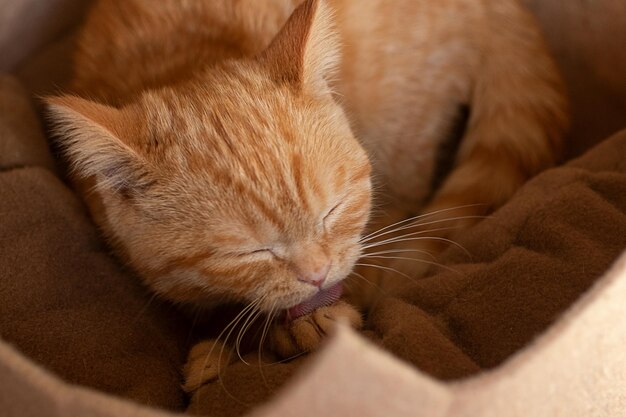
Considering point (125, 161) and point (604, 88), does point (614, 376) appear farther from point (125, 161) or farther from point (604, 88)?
point (604, 88)

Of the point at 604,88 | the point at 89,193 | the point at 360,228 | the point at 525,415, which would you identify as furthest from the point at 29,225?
the point at 604,88

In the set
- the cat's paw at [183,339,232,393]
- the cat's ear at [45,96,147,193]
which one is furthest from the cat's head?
the cat's paw at [183,339,232,393]

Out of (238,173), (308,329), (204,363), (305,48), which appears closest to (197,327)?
(204,363)

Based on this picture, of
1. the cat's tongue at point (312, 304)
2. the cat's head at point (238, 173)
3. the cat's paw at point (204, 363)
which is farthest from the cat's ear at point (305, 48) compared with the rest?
the cat's paw at point (204, 363)

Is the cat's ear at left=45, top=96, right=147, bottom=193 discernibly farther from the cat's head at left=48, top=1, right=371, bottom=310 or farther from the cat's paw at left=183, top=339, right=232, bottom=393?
the cat's paw at left=183, top=339, right=232, bottom=393

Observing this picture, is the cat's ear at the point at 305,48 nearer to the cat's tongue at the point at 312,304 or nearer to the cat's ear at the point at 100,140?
the cat's ear at the point at 100,140

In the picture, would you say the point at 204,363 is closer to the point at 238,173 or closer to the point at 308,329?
the point at 308,329
